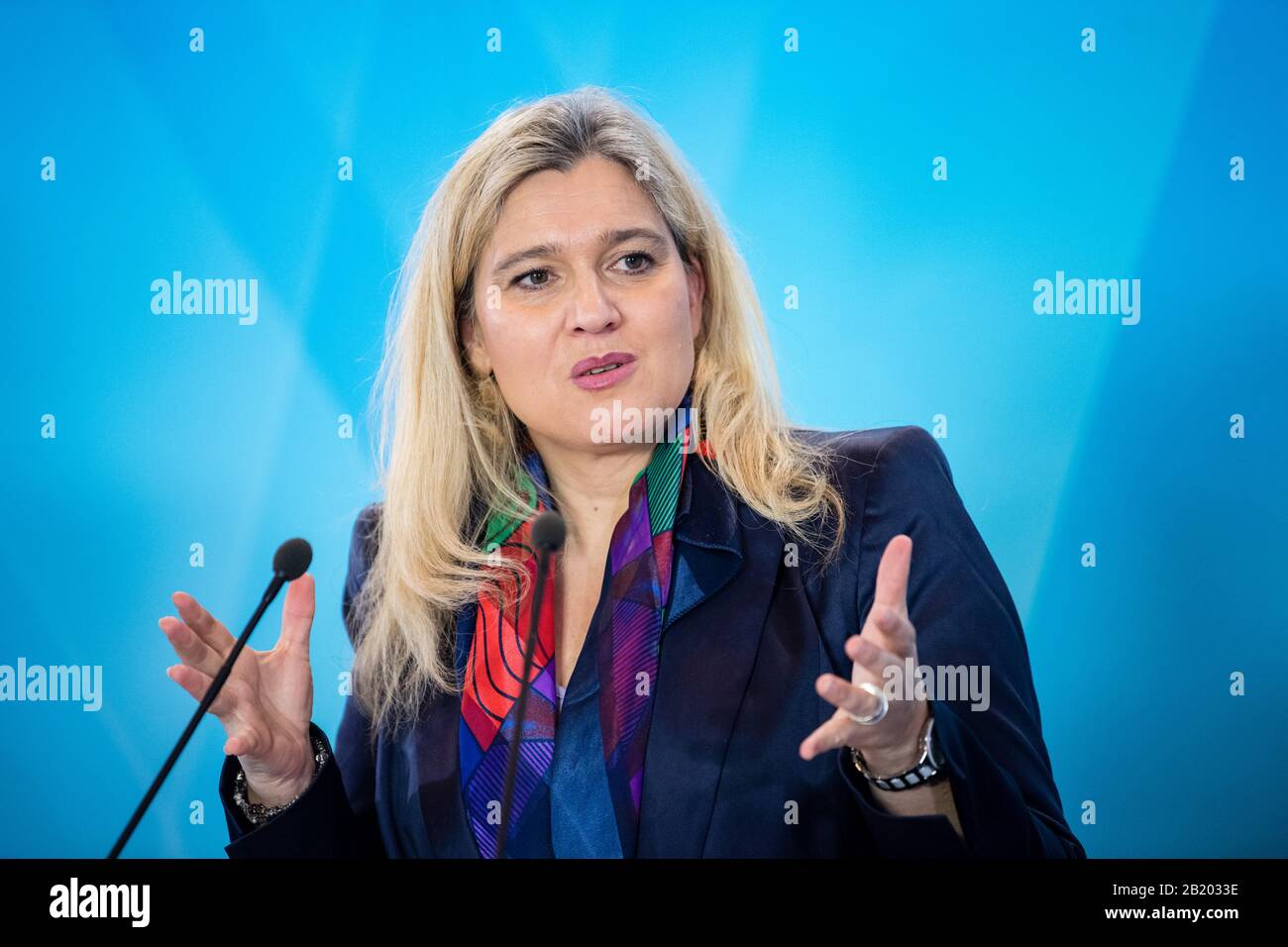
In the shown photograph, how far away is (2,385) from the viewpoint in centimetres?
242

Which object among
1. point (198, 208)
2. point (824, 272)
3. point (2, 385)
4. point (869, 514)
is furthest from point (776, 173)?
point (2, 385)

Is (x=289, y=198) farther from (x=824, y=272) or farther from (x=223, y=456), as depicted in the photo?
(x=824, y=272)

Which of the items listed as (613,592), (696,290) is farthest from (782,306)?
(613,592)

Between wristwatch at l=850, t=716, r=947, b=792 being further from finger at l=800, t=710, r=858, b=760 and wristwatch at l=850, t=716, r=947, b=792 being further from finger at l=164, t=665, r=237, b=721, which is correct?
finger at l=164, t=665, r=237, b=721

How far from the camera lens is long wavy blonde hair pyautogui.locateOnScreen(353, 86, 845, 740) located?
188cm

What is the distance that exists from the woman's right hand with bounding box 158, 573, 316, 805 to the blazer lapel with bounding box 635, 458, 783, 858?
504 mm

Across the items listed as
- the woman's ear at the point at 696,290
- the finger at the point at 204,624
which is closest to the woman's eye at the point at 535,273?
the woman's ear at the point at 696,290

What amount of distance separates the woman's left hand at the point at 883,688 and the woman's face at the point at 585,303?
0.63 m

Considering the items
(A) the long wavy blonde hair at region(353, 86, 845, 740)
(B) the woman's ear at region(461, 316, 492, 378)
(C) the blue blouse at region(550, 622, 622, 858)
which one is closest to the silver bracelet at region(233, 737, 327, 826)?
(A) the long wavy blonde hair at region(353, 86, 845, 740)

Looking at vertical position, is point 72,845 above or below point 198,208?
below

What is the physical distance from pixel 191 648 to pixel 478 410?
731mm

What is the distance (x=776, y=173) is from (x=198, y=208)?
1186 millimetres

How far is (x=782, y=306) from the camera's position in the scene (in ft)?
7.59
